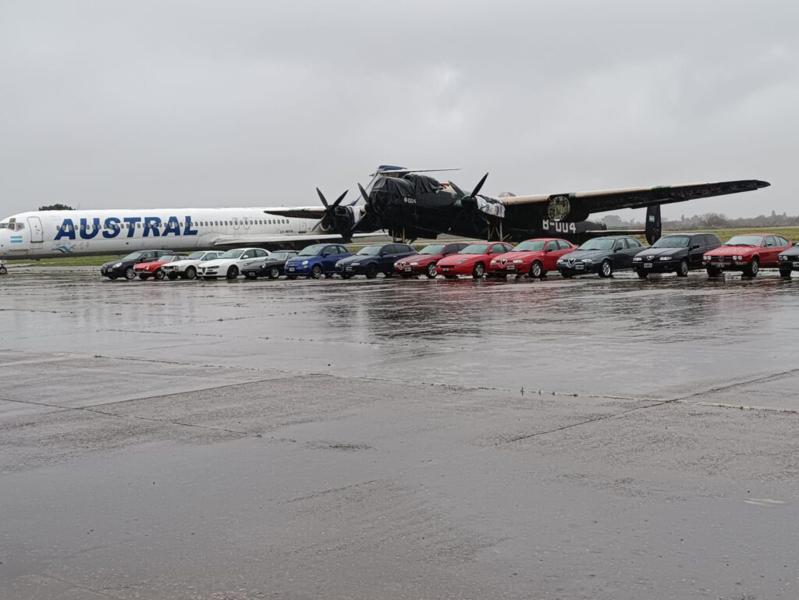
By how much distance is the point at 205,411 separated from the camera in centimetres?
941

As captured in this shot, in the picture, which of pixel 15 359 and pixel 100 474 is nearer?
pixel 100 474

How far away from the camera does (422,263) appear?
39.1 meters

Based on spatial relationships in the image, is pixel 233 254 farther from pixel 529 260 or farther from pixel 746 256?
pixel 746 256

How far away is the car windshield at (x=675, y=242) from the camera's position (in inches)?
1361

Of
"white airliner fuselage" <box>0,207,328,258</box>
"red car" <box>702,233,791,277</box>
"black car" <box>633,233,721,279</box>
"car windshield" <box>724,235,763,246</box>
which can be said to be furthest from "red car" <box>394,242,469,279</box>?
"white airliner fuselage" <box>0,207,328,258</box>

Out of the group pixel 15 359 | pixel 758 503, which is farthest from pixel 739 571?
pixel 15 359

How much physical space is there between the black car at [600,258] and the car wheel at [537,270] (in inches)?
26.1

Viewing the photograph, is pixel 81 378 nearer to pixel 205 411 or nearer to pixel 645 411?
pixel 205 411

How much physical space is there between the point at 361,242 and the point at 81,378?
80.6 meters

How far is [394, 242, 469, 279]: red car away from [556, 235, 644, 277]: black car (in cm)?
556

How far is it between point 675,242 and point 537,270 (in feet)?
16.5

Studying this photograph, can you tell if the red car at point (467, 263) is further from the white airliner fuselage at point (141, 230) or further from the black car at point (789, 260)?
the white airliner fuselage at point (141, 230)

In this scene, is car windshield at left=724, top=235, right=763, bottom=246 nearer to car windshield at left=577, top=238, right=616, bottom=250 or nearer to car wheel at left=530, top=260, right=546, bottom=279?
car windshield at left=577, top=238, right=616, bottom=250

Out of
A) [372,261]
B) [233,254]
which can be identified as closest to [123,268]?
[233,254]
